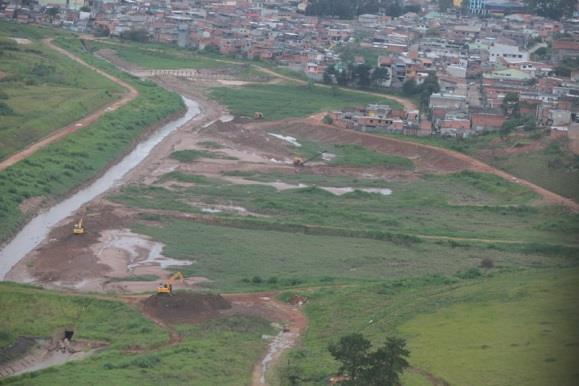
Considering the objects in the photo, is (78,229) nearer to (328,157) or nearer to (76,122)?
(328,157)

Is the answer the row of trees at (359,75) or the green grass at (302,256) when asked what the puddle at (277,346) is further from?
the row of trees at (359,75)

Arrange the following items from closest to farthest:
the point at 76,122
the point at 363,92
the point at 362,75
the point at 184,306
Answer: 1. the point at 184,306
2. the point at 76,122
3. the point at 363,92
4. the point at 362,75

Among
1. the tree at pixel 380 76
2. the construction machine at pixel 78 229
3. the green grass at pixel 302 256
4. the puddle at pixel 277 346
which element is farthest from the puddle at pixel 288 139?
the puddle at pixel 277 346

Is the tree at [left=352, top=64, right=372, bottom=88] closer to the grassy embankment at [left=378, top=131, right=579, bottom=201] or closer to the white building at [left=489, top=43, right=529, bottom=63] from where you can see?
the white building at [left=489, top=43, right=529, bottom=63]

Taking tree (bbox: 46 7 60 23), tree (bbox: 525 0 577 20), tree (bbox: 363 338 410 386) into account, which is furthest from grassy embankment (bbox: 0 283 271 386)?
tree (bbox: 525 0 577 20)

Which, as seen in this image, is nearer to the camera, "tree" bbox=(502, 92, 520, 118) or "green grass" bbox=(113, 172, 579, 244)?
"green grass" bbox=(113, 172, 579, 244)

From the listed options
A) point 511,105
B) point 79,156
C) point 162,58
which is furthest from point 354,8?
point 79,156
